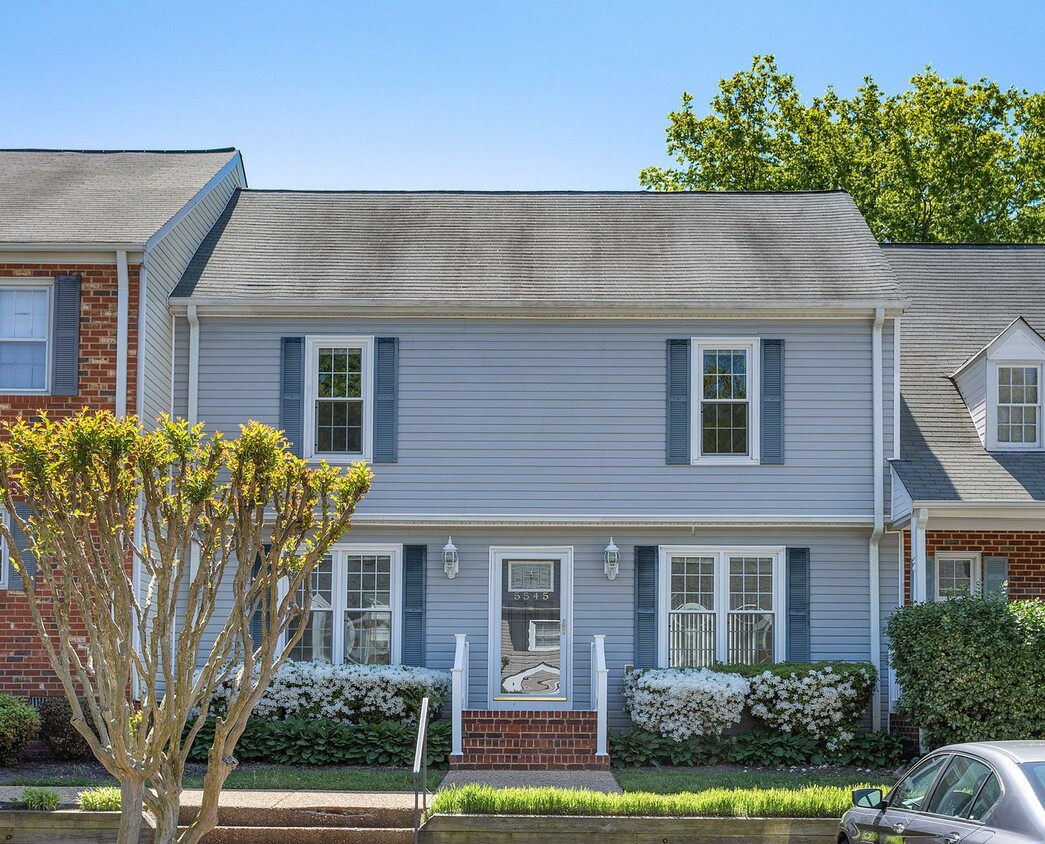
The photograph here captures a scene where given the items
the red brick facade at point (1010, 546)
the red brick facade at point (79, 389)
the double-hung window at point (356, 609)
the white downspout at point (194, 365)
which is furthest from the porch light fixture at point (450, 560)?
the red brick facade at point (1010, 546)

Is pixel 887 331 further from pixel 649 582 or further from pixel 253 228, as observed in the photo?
pixel 253 228

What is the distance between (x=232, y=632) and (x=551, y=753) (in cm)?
658

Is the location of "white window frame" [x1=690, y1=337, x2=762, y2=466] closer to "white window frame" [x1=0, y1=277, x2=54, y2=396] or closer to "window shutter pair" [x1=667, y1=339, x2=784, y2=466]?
"window shutter pair" [x1=667, y1=339, x2=784, y2=466]

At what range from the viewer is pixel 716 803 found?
12.1 metres

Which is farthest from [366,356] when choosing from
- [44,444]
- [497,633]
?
[44,444]

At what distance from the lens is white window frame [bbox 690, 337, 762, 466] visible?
1686 cm

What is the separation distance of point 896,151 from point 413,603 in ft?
58.0

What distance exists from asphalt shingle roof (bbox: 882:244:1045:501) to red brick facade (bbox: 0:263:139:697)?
9675 mm

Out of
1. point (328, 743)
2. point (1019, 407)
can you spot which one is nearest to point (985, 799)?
point (328, 743)

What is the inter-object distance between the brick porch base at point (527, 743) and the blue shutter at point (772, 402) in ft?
13.4

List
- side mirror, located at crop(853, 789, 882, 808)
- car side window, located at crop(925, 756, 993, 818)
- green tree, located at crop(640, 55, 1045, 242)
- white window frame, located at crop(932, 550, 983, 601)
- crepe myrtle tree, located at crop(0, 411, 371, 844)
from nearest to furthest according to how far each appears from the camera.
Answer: car side window, located at crop(925, 756, 993, 818) < side mirror, located at crop(853, 789, 882, 808) < crepe myrtle tree, located at crop(0, 411, 371, 844) < white window frame, located at crop(932, 550, 983, 601) < green tree, located at crop(640, 55, 1045, 242)

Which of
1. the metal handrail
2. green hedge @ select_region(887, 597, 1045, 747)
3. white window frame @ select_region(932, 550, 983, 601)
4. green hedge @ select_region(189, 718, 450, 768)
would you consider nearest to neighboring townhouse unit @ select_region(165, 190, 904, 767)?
white window frame @ select_region(932, 550, 983, 601)

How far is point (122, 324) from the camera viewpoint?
51.9 ft

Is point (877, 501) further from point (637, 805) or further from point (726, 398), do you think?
point (637, 805)
